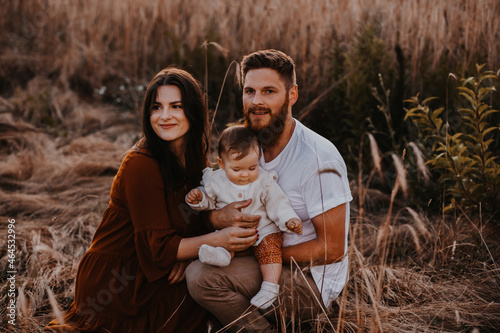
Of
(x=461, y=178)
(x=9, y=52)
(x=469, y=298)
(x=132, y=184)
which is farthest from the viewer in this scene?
(x=9, y=52)

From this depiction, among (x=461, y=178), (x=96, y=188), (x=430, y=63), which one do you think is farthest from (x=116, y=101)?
(x=461, y=178)

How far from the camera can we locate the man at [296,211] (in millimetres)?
2320

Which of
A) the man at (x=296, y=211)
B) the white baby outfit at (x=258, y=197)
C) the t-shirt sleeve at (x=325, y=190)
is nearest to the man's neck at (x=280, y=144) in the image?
the man at (x=296, y=211)

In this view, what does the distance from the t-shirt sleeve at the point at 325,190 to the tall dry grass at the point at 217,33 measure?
7.18 ft

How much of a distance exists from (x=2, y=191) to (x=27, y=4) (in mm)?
4631

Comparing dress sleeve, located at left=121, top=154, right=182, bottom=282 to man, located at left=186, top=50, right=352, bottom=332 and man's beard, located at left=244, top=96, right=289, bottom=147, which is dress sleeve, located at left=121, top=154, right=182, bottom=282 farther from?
man's beard, located at left=244, top=96, right=289, bottom=147

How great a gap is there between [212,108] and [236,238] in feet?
10.2

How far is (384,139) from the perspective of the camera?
4.26m

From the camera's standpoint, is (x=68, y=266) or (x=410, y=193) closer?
(x=68, y=266)

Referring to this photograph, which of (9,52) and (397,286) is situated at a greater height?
(9,52)

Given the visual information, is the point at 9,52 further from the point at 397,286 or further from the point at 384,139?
the point at 397,286

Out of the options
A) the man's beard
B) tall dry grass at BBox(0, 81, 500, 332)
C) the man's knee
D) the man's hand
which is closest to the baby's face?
the man's hand

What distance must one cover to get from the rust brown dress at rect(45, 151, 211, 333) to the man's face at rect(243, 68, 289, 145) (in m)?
0.55

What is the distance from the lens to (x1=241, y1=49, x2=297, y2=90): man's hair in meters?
2.59
